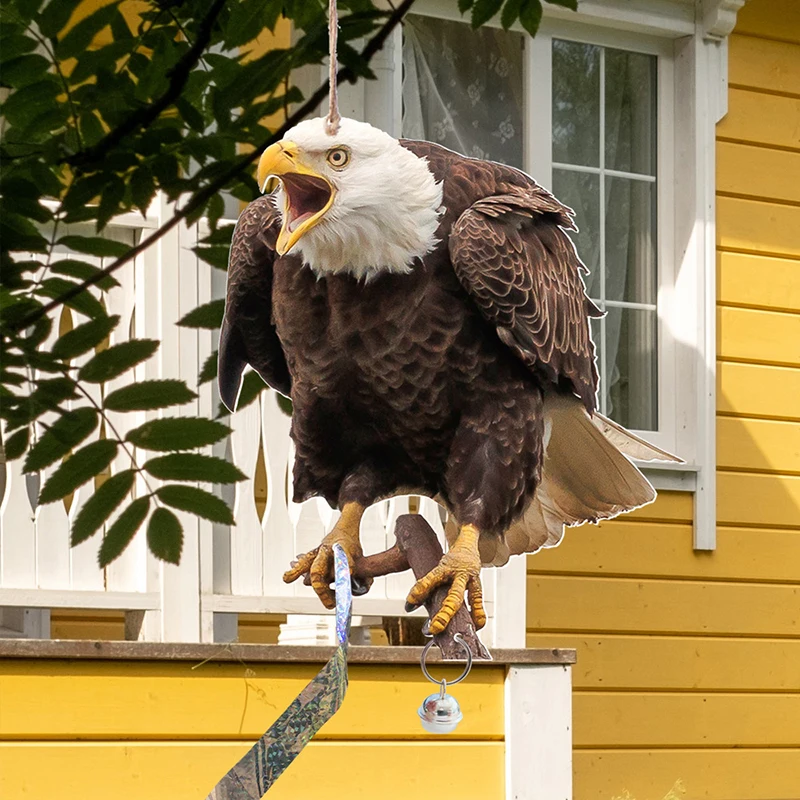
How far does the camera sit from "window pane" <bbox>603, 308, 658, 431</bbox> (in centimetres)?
369

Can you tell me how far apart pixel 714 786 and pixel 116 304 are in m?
2.11

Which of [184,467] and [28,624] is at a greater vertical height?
[184,467]

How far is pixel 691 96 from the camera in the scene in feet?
12.3

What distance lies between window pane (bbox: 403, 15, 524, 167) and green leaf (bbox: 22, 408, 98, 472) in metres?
2.13

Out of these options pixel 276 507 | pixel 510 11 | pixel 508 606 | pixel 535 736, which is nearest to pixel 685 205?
pixel 508 606

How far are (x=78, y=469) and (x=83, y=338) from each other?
12cm

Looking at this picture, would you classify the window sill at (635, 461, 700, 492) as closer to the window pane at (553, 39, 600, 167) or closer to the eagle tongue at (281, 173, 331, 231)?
the window pane at (553, 39, 600, 167)

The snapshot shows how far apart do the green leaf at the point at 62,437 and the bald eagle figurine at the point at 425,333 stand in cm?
25

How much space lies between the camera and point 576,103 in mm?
3744

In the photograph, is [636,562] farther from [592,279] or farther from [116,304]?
[116,304]

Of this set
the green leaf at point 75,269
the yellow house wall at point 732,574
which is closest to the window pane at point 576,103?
the yellow house wall at point 732,574

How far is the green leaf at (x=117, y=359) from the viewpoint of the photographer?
1.33m

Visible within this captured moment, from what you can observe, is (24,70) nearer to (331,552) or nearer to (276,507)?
(331,552)

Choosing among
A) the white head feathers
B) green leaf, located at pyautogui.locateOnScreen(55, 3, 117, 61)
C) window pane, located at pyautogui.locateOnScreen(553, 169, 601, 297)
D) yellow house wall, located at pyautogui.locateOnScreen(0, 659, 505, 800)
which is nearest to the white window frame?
window pane, located at pyautogui.locateOnScreen(553, 169, 601, 297)
